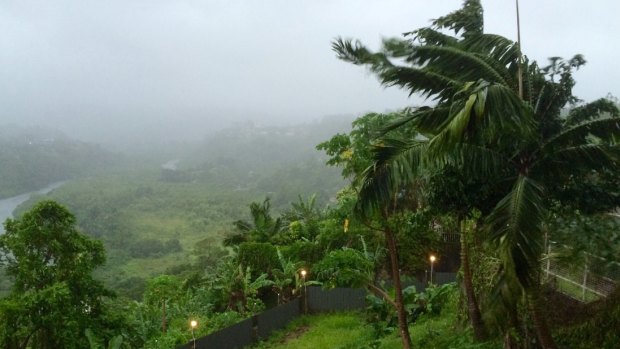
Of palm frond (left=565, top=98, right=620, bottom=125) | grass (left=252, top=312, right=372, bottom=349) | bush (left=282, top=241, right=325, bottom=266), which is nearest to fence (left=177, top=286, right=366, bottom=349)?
grass (left=252, top=312, right=372, bottom=349)

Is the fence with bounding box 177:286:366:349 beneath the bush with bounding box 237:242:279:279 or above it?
beneath

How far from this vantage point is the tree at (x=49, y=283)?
26.7 ft

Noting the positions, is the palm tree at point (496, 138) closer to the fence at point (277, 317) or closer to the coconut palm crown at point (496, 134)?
the coconut palm crown at point (496, 134)

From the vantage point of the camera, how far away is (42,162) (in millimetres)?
142875

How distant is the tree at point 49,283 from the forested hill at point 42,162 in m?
125

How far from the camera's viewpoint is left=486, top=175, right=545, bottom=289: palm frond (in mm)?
4652

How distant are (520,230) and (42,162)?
15892cm

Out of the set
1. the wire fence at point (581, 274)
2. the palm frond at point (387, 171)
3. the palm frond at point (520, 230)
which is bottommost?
the wire fence at point (581, 274)

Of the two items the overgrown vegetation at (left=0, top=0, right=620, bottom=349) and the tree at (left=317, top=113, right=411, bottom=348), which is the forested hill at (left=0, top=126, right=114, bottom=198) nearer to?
the overgrown vegetation at (left=0, top=0, right=620, bottom=349)

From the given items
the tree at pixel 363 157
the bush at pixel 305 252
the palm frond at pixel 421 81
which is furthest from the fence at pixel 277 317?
the palm frond at pixel 421 81

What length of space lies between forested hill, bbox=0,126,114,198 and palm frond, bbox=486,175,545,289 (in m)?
132

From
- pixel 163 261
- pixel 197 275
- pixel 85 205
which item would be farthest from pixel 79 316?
pixel 85 205

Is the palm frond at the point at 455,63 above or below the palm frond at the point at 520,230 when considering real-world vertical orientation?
above

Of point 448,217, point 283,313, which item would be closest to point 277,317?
point 283,313
